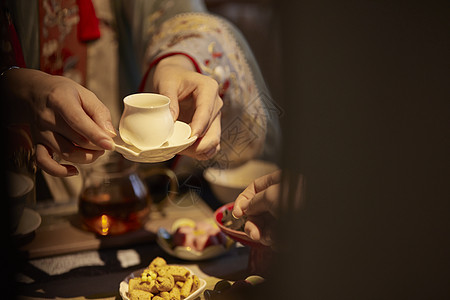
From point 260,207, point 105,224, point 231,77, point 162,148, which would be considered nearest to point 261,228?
point 260,207

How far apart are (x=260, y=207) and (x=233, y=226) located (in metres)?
0.10

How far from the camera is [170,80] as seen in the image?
1.74ft

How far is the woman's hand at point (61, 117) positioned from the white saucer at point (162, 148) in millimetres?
14

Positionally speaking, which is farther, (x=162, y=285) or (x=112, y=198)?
(x=112, y=198)

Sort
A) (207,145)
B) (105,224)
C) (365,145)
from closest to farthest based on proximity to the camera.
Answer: (365,145) → (207,145) → (105,224)

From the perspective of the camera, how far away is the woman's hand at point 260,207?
0.44 meters

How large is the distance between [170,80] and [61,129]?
151 mm

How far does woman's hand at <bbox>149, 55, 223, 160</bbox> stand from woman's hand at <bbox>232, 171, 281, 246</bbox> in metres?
0.07

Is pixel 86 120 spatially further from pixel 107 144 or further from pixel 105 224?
pixel 105 224

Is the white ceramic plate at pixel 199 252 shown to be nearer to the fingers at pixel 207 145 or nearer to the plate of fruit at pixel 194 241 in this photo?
the plate of fruit at pixel 194 241

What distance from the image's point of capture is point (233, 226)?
1.85 ft

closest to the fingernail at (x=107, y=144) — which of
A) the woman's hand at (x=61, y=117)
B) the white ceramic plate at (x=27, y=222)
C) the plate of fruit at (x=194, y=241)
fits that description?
the woman's hand at (x=61, y=117)

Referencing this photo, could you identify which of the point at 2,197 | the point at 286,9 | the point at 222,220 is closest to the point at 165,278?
the point at 222,220

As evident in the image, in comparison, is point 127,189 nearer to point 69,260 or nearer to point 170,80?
point 69,260
